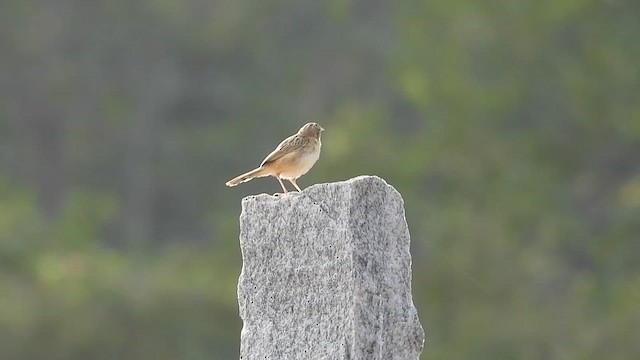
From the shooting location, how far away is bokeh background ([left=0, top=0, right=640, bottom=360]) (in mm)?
14680

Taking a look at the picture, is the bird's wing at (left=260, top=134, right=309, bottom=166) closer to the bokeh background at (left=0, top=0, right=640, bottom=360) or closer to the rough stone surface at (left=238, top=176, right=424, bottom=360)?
the rough stone surface at (left=238, top=176, right=424, bottom=360)

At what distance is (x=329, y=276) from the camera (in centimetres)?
445

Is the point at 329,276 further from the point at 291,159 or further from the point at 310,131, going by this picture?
the point at 310,131

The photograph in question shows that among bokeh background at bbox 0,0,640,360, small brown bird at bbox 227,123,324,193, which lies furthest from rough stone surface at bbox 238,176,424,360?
bokeh background at bbox 0,0,640,360

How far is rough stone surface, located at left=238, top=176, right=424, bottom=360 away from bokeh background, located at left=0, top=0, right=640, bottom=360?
9.65 meters

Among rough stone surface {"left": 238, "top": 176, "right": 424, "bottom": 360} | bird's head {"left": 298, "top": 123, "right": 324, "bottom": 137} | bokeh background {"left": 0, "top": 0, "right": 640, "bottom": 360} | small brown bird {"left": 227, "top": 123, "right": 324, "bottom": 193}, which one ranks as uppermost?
bokeh background {"left": 0, "top": 0, "right": 640, "bottom": 360}
